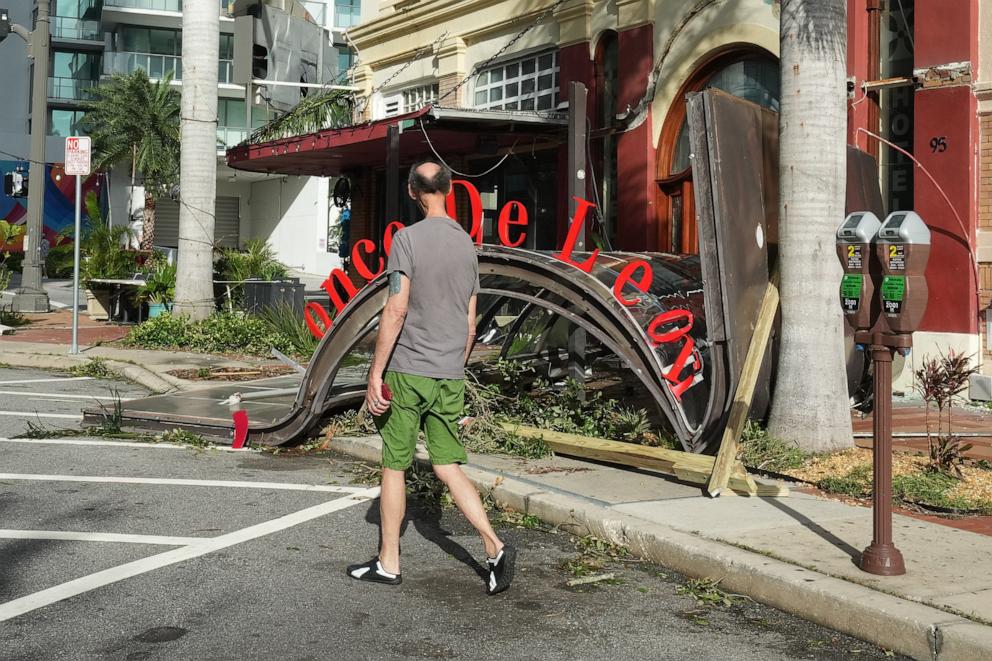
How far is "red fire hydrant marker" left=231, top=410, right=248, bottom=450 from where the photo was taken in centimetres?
877

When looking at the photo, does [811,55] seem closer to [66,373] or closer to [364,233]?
[66,373]

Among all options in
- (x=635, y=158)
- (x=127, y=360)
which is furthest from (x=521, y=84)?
(x=127, y=360)

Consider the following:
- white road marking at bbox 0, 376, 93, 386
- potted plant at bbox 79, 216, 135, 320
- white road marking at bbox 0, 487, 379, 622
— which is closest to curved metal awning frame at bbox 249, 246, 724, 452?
white road marking at bbox 0, 487, 379, 622

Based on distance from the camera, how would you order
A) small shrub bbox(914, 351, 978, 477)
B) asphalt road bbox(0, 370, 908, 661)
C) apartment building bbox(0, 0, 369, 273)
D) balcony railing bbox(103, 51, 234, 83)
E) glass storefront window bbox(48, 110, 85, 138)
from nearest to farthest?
1. asphalt road bbox(0, 370, 908, 661)
2. small shrub bbox(914, 351, 978, 477)
3. apartment building bbox(0, 0, 369, 273)
4. balcony railing bbox(103, 51, 234, 83)
5. glass storefront window bbox(48, 110, 85, 138)

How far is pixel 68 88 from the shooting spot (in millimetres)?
57438

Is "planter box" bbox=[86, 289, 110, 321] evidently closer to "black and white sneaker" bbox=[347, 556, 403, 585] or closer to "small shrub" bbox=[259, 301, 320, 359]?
"small shrub" bbox=[259, 301, 320, 359]

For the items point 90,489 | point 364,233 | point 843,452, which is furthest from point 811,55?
point 364,233

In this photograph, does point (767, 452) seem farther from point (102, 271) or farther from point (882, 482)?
point (102, 271)

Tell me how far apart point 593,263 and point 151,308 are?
12.8m

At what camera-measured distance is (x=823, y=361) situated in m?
7.71

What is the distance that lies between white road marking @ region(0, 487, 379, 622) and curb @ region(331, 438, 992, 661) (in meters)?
1.07

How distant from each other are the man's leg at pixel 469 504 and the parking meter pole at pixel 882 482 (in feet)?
5.46

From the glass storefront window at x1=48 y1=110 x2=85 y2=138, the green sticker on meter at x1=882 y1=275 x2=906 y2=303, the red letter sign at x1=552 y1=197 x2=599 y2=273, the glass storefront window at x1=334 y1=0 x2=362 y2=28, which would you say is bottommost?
the green sticker on meter at x1=882 y1=275 x2=906 y2=303

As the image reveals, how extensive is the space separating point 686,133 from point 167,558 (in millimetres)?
11105
